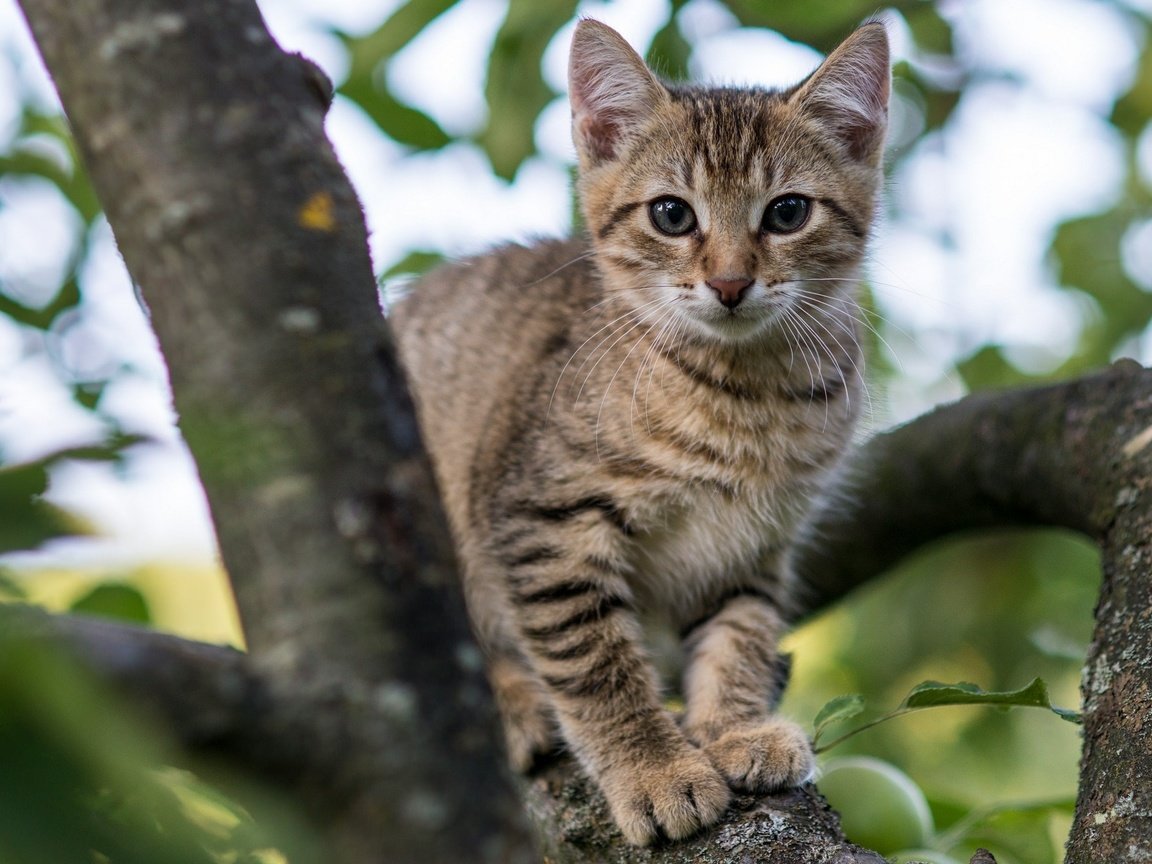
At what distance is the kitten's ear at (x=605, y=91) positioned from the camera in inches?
117

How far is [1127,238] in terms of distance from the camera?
12.3 feet

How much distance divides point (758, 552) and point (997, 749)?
1.15 metres

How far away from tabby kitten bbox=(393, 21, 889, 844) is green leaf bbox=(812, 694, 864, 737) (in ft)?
1.39

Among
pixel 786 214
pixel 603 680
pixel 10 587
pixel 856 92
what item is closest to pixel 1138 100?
pixel 856 92

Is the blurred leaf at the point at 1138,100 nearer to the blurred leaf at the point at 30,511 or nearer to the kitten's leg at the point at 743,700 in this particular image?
the kitten's leg at the point at 743,700

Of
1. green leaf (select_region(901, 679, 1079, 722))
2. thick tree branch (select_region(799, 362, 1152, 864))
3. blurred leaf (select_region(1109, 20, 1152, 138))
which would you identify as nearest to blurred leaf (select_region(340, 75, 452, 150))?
thick tree branch (select_region(799, 362, 1152, 864))

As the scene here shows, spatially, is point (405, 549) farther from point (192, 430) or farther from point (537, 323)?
→ point (537, 323)

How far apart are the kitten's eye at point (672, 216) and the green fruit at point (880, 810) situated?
143 cm

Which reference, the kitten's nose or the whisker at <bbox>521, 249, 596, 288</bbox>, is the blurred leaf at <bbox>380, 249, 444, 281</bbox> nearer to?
the whisker at <bbox>521, 249, 596, 288</bbox>

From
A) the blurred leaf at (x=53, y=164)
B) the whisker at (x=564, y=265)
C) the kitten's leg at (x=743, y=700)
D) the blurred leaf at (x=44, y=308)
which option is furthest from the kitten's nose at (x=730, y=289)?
the blurred leaf at (x=44, y=308)

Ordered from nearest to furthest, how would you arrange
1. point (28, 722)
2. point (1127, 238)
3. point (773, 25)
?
point (28, 722), point (773, 25), point (1127, 238)

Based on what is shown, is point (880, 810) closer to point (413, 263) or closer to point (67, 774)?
point (67, 774)

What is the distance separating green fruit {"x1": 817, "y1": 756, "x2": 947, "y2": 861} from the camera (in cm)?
209

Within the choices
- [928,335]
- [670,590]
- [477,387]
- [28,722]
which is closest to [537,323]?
[477,387]
